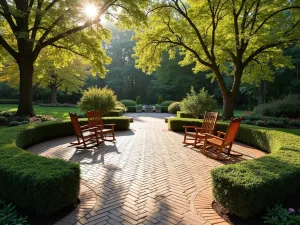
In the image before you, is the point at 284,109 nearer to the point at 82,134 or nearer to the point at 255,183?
the point at 82,134

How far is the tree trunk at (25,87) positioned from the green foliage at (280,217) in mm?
12573

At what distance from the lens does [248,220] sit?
3158mm

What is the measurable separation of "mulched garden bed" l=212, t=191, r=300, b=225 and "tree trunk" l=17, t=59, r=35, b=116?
11.9m

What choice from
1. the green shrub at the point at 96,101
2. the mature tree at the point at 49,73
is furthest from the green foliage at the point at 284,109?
the mature tree at the point at 49,73

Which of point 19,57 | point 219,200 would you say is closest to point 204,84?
point 19,57

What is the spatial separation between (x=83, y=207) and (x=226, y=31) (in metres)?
13.5

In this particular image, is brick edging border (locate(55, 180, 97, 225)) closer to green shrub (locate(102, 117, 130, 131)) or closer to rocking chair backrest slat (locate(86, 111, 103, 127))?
rocking chair backrest slat (locate(86, 111, 103, 127))

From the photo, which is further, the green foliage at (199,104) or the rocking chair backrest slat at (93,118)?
the green foliage at (199,104)

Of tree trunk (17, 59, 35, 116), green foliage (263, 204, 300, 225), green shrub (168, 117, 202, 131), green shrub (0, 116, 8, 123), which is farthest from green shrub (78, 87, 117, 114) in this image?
green foliage (263, 204, 300, 225)

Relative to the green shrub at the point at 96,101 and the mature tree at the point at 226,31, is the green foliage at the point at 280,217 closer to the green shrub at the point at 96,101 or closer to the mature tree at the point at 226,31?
the mature tree at the point at 226,31

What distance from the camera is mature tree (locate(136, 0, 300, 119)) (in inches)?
485

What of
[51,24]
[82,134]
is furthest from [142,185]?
[51,24]

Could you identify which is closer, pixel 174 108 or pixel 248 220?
pixel 248 220

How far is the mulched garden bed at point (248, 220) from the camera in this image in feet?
10.3
